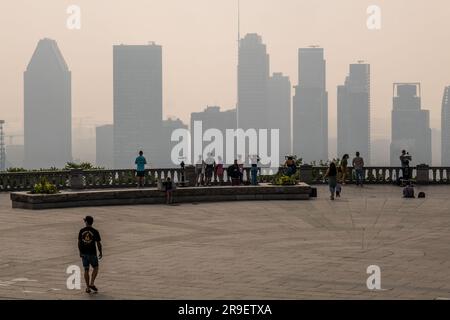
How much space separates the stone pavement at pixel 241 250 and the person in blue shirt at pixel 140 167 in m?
5.04

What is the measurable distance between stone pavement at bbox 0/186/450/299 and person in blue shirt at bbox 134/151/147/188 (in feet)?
16.5

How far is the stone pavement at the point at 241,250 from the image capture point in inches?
602

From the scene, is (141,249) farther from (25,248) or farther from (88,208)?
(88,208)

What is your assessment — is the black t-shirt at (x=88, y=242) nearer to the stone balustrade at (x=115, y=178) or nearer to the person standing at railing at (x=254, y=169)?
the stone balustrade at (x=115, y=178)

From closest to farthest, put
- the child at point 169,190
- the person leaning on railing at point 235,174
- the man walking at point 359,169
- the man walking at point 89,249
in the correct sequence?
the man walking at point 89,249 < the child at point 169,190 < the person leaning on railing at point 235,174 < the man walking at point 359,169

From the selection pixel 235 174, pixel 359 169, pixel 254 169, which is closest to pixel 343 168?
A: pixel 359 169

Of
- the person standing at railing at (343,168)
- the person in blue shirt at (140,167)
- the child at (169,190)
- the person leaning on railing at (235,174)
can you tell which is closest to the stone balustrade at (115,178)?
the person in blue shirt at (140,167)

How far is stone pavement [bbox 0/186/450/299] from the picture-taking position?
15.3m

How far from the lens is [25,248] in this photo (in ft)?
68.7

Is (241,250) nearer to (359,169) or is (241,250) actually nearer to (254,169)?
(254,169)

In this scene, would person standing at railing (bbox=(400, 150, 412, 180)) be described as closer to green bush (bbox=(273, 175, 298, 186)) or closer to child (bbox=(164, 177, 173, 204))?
green bush (bbox=(273, 175, 298, 186))

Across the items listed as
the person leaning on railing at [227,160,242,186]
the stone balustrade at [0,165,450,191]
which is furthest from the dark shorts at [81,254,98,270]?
the person leaning on railing at [227,160,242,186]
